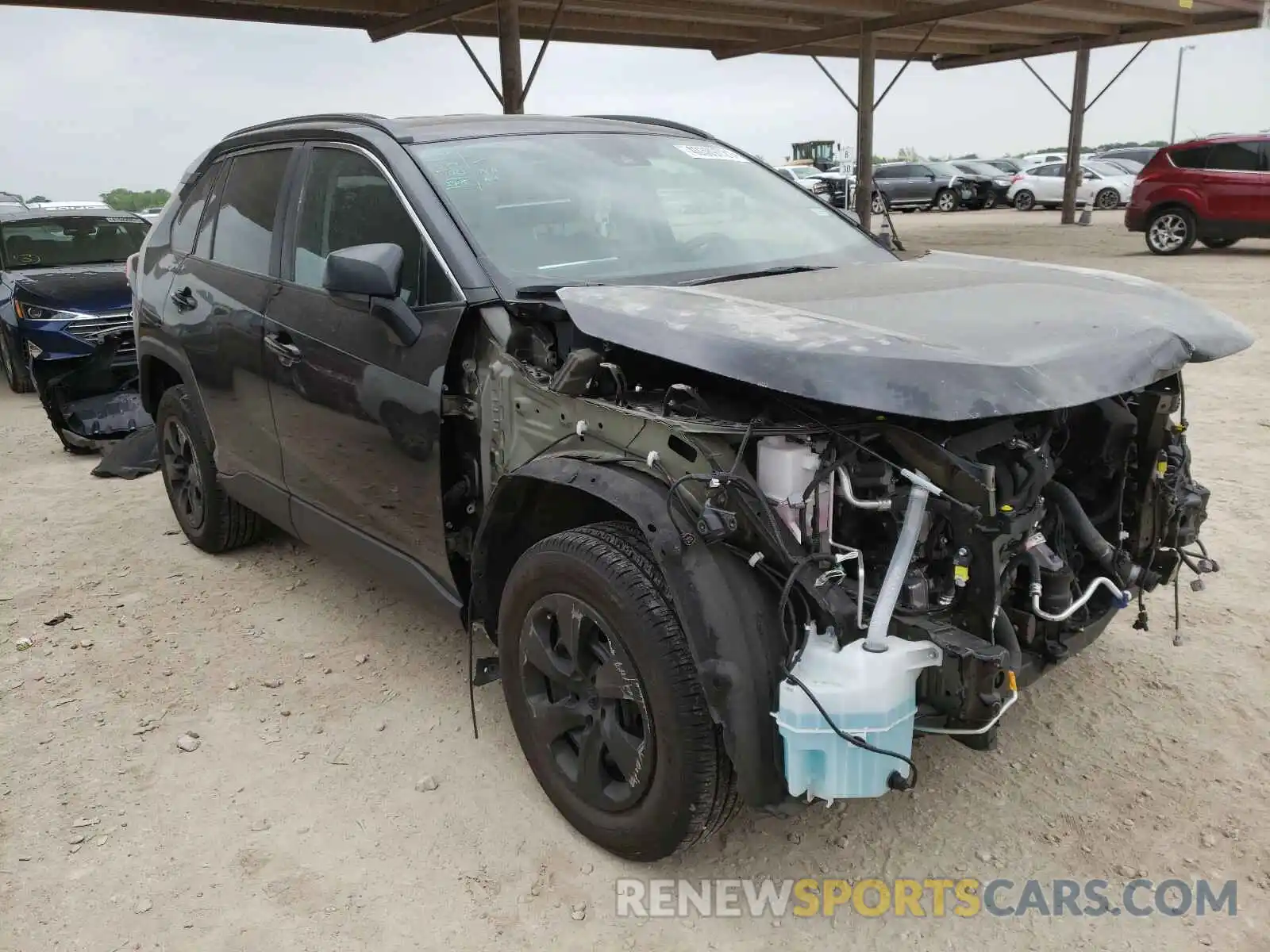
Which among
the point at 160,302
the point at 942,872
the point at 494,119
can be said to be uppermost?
the point at 494,119

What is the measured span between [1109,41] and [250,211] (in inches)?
902

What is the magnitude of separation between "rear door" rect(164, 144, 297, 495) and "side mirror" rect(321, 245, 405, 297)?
3.27 feet

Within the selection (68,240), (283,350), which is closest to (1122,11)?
(68,240)

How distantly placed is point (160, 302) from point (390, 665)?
7.21ft

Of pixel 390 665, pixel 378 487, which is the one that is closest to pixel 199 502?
pixel 390 665

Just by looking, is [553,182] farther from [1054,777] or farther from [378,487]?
[1054,777]

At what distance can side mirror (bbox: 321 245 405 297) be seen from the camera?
2.79m

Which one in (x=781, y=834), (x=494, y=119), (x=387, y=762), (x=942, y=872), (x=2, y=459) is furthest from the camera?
(x=2, y=459)

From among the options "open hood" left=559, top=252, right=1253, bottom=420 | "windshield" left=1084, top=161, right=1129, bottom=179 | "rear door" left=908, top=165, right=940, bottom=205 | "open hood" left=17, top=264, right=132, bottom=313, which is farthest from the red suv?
"rear door" left=908, top=165, right=940, bottom=205

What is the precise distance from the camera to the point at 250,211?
4.05m

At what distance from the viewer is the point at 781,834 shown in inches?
108

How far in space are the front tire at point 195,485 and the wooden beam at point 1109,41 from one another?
74.0 feet

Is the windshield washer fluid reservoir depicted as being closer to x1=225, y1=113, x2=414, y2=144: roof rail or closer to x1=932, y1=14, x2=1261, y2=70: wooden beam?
x1=225, y1=113, x2=414, y2=144: roof rail

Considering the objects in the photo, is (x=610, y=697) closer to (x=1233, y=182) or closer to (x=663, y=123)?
(x=663, y=123)
